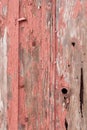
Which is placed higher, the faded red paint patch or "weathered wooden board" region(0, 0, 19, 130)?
the faded red paint patch

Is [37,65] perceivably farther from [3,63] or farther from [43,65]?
[3,63]

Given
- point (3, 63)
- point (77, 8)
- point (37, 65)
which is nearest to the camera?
point (77, 8)

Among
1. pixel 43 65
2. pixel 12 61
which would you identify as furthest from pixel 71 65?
pixel 12 61

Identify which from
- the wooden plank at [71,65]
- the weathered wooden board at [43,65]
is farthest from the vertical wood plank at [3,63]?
the wooden plank at [71,65]

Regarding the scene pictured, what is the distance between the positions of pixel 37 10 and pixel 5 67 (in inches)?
11.4

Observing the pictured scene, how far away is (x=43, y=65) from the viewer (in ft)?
5.32

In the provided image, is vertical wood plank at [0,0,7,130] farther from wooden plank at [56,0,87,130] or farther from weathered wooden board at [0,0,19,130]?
Result: wooden plank at [56,0,87,130]

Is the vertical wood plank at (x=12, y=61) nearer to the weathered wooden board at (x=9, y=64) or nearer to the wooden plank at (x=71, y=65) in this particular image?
the weathered wooden board at (x=9, y=64)

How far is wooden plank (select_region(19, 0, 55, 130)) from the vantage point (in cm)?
160

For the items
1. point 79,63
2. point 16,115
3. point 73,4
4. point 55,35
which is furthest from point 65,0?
point 16,115

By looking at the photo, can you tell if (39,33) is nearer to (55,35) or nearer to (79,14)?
(55,35)

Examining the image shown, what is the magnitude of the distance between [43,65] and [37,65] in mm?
33

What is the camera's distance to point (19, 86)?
5.56 ft


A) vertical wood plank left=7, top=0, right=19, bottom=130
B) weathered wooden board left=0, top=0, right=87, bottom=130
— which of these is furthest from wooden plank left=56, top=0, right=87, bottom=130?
vertical wood plank left=7, top=0, right=19, bottom=130
